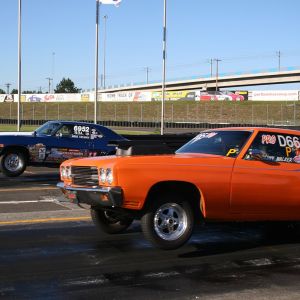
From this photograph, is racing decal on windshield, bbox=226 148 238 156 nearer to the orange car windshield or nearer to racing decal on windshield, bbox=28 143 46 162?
the orange car windshield

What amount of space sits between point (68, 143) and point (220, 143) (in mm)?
8895

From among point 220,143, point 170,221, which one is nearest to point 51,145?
point 220,143

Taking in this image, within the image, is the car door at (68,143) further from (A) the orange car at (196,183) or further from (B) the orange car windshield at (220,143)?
(B) the orange car windshield at (220,143)

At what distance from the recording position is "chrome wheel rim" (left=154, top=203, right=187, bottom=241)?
6636 mm

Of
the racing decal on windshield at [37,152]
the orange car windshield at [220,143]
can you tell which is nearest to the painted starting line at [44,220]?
the orange car windshield at [220,143]

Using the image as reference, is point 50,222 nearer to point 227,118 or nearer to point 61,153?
point 61,153

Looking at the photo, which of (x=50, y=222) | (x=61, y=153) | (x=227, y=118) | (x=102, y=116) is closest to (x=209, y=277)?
(x=50, y=222)

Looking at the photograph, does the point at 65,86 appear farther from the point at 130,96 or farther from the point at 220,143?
the point at 220,143

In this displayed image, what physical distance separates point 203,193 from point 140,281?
1.58 m

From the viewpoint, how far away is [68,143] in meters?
15.7

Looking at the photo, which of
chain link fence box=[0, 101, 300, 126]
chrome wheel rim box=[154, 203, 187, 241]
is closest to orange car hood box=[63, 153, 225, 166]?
chrome wheel rim box=[154, 203, 187, 241]

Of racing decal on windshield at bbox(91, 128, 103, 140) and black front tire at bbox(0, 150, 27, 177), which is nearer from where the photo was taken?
black front tire at bbox(0, 150, 27, 177)

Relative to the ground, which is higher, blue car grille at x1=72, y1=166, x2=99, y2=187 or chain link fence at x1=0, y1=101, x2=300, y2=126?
chain link fence at x1=0, y1=101, x2=300, y2=126

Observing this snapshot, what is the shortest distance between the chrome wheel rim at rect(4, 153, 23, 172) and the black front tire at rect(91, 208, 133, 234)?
7853 mm
